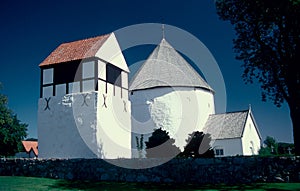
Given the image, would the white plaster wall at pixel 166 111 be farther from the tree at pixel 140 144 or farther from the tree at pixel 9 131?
the tree at pixel 9 131

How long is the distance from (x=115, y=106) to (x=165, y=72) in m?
6.35

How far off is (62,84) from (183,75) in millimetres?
9832

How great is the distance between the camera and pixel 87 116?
1697 centimetres

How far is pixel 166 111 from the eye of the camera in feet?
71.1

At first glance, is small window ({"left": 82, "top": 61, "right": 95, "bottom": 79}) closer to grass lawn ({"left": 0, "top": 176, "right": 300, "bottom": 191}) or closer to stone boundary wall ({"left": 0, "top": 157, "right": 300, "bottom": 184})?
stone boundary wall ({"left": 0, "top": 157, "right": 300, "bottom": 184})

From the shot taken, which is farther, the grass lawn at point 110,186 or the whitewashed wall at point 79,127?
the whitewashed wall at point 79,127

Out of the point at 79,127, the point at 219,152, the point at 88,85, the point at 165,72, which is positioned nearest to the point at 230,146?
the point at 219,152

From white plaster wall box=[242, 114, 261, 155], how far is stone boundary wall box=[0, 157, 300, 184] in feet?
34.9

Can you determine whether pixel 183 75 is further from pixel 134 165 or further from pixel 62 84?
pixel 134 165

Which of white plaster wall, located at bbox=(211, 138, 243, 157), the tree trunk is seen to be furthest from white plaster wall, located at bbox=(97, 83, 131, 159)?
the tree trunk

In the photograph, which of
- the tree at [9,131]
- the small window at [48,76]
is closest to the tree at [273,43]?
the small window at [48,76]

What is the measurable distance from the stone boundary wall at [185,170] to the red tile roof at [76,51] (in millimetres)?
6516

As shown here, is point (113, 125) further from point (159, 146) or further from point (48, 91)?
point (48, 91)

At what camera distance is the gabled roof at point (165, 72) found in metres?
22.5
